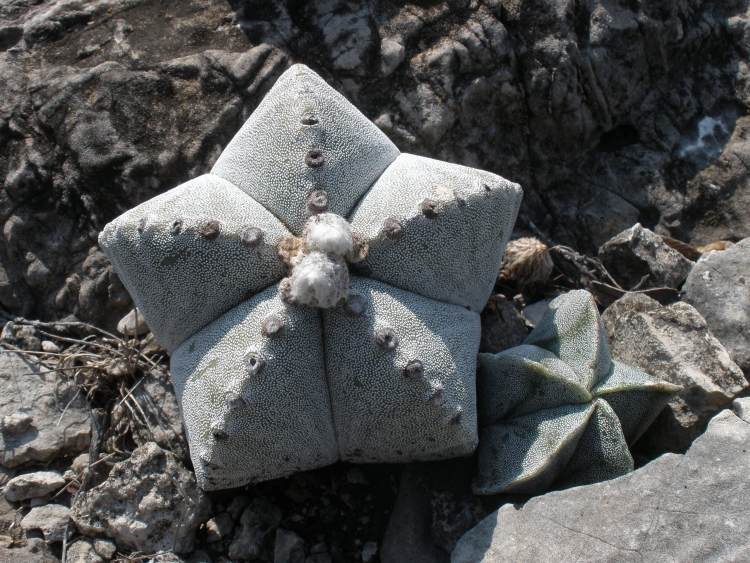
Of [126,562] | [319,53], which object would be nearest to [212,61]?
[319,53]

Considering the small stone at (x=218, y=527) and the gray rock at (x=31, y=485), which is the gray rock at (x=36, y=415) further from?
the small stone at (x=218, y=527)

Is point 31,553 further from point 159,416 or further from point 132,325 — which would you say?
point 132,325

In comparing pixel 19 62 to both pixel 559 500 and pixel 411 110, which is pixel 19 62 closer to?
pixel 411 110

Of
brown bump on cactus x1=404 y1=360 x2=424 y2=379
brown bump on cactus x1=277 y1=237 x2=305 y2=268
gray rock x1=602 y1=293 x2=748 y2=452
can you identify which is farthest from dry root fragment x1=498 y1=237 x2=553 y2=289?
brown bump on cactus x1=277 y1=237 x2=305 y2=268

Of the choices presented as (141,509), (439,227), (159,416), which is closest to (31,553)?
(141,509)

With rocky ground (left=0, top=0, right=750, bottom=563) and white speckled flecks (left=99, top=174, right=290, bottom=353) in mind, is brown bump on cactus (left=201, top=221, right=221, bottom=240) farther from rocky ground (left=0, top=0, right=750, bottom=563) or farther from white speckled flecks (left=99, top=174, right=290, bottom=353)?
rocky ground (left=0, top=0, right=750, bottom=563)
